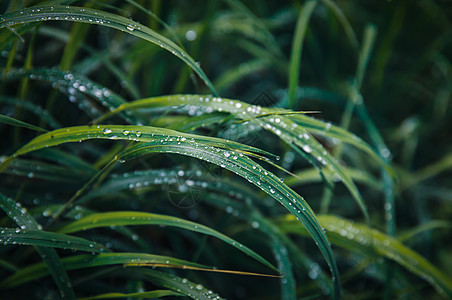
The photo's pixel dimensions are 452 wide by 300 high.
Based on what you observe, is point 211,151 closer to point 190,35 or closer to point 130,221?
point 130,221

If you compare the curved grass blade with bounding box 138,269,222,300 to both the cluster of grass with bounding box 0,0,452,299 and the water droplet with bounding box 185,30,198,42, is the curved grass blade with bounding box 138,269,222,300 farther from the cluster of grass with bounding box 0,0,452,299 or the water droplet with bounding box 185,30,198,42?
the water droplet with bounding box 185,30,198,42

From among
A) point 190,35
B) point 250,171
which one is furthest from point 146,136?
point 190,35

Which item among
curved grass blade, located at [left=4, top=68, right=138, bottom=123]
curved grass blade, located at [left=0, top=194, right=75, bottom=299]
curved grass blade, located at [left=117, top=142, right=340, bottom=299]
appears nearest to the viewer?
curved grass blade, located at [left=117, top=142, right=340, bottom=299]

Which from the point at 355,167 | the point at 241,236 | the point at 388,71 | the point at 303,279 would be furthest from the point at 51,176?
the point at 388,71

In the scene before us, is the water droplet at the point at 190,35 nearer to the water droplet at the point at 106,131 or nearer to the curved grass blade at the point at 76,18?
the curved grass blade at the point at 76,18

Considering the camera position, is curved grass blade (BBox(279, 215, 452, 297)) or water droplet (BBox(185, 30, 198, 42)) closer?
curved grass blade (BBox(279, 215, 452, 297))

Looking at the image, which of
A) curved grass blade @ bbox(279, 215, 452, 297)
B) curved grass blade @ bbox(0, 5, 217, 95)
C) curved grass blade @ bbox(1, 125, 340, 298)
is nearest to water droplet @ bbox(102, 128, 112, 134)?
curved grass blade @ bbox(1, 125, 340, 298)
